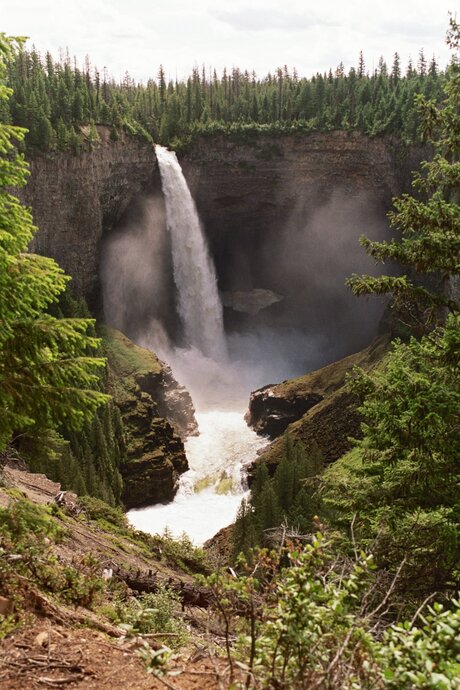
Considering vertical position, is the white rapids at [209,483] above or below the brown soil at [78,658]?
below

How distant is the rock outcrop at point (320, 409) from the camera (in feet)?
151

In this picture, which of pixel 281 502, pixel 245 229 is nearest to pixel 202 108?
pixel 245 229

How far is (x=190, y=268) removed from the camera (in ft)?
247

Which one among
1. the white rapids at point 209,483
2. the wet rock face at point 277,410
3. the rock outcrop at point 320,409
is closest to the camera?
the white rapids at point 209,483

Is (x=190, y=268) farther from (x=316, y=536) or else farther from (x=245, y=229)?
(x=316, y=536)

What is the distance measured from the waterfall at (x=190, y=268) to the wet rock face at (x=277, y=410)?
58.5ft

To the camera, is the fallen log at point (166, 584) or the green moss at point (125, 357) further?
the green moss at point (125, 357)

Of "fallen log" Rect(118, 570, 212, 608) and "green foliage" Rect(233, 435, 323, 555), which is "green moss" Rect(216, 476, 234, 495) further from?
"fallen log" Rect(118, 570, 212, 608)

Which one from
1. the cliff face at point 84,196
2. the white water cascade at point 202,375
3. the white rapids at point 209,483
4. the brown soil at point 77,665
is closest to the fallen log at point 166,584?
the brown soil at point 77,665

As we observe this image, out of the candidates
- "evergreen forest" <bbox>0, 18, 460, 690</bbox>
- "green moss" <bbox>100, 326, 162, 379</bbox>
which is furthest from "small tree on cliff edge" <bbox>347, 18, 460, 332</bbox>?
"green moss" <bbox>100, 326, 162, 379</bbox>

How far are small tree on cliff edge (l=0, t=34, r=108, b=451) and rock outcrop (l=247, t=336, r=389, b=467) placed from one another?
35.0 meters

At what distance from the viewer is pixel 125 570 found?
1708cm

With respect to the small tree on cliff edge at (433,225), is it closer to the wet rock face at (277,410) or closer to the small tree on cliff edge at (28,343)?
the small tree on cliff edge at (28,343)

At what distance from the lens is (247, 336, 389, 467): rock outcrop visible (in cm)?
4616
